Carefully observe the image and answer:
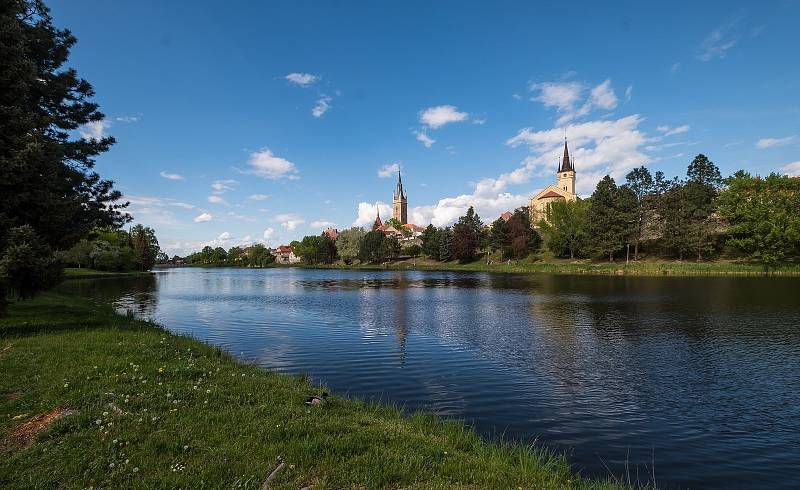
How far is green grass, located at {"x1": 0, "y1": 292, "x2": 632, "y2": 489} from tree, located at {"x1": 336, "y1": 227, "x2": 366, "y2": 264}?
466 ft

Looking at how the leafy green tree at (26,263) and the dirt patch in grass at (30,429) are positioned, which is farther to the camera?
the leafy green tree at (26,263)

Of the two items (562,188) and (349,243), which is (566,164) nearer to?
(562,188)

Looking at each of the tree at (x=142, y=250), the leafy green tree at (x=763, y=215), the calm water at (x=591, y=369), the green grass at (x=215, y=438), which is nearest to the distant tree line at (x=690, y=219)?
the leafy green tree at (x=763, y=215)

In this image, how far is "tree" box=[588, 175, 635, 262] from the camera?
88750mm

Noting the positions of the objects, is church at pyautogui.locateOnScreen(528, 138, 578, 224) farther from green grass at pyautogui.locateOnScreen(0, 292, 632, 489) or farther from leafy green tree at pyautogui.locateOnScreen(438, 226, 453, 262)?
green grass at pyautogui.locateOnScreen(0, 292, 632, 489)

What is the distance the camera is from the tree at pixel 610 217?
88.8 metres

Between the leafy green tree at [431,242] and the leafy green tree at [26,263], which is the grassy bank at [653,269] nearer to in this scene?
the leafy green tree at [431,242]

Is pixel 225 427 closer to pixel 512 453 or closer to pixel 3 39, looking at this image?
pixel 512 453

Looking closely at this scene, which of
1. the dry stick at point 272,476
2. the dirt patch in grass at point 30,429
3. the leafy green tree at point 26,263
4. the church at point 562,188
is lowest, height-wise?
the dry stick at point 272,476

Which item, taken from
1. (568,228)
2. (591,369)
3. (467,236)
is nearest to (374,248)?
(467,236)

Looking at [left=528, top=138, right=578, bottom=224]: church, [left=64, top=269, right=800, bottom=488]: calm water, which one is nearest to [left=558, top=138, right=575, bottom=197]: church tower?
[left=528, top=138, right=578, bottom=224]: church

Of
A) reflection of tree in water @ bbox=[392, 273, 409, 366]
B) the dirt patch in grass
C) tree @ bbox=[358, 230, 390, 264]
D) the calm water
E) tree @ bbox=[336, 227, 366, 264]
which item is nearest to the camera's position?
the dirt patch in grass

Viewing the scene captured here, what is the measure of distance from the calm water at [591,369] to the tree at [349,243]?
119 m

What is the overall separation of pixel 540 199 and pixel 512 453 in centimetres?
16021
